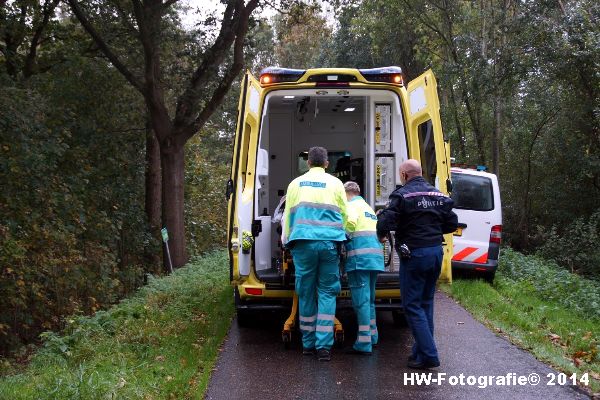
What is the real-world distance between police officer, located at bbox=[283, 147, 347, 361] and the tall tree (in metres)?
9.76

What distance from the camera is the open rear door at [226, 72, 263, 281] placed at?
23.0 feet

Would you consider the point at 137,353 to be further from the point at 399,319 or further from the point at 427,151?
the point at 427,151

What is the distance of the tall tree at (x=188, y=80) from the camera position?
50.6ft

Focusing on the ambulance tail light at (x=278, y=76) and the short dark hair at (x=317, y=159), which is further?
the ambulance tail light at (x=278, y=76)

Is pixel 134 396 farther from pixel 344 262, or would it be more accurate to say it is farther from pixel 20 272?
pixel 20 272

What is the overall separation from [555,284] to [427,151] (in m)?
5.43

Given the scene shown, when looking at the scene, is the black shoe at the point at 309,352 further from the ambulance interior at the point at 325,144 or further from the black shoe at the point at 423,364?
the black shoe at the point at 423,364

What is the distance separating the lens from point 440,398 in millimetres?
5484

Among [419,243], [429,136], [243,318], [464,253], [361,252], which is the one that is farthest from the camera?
[464,253]

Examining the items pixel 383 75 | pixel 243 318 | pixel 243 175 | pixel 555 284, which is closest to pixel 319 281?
pixel 243 175

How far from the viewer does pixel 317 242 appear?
643 centimetres

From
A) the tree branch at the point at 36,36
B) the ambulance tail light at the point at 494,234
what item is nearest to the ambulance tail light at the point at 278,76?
the ambulance tail light at the point at 494,234

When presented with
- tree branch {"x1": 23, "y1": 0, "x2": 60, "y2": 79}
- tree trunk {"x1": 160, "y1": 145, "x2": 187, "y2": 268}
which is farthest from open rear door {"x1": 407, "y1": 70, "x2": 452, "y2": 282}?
tree branch {"x1": 23, "y1": 0, "x2": 60, "y2": 79}

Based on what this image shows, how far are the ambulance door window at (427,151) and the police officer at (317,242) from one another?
1389mm
